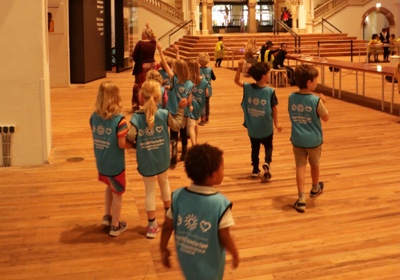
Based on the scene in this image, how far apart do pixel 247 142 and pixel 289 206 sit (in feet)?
9.57

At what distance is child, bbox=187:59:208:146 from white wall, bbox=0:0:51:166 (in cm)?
176

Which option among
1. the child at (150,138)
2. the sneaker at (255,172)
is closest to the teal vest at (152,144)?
the child at (150,138)

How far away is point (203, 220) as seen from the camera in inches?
104

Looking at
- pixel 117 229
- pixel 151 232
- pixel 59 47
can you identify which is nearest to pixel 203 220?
pixel 151 232

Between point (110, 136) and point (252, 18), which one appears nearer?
point (110, 136)

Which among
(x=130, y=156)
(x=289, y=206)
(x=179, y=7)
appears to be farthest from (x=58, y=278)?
(x=179, y=7)

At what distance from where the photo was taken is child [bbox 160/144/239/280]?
2.64 meters

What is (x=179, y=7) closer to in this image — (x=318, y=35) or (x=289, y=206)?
(x=318, y=35)

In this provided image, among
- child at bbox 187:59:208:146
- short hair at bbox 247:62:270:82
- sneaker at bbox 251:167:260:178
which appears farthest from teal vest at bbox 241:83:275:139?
child at bbox 187:59:208:146

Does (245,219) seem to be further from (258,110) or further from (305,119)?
(258,110)

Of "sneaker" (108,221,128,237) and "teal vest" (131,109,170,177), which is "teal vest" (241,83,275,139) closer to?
"teal vest" (131,109,170,177)

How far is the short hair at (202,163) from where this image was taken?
2.65 m

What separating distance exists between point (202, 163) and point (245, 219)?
8.52ft

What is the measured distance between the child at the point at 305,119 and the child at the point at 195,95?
1.84 meters
